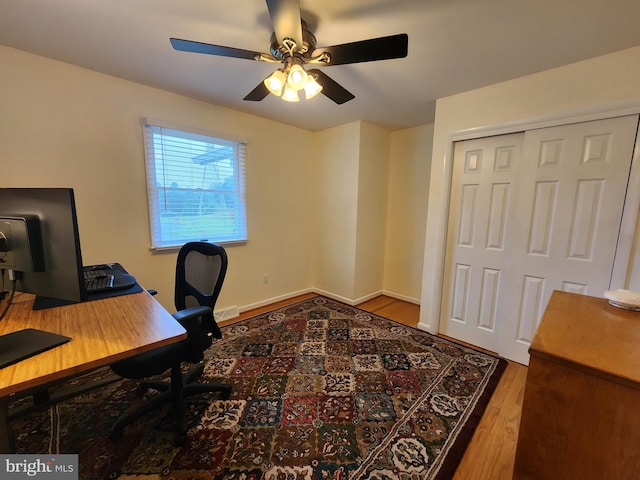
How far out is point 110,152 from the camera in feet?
7.20

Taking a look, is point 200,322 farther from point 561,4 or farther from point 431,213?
point 561,4

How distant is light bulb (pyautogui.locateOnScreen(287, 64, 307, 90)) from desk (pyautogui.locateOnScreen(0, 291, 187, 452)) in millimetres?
1361

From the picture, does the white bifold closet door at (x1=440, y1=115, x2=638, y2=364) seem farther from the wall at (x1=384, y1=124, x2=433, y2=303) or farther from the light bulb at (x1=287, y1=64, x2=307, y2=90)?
the light bulb at (x1=287, y1=64, x2=307, y2=90)

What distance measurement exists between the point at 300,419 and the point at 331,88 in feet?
7.11

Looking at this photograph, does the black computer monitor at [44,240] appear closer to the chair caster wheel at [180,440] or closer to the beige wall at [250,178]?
the chair caster wheel at [180,440]

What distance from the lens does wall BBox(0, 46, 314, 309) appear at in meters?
1.86

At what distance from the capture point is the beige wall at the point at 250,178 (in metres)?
1.92

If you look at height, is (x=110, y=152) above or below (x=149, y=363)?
above

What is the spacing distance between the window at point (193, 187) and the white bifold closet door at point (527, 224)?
2.35 metres

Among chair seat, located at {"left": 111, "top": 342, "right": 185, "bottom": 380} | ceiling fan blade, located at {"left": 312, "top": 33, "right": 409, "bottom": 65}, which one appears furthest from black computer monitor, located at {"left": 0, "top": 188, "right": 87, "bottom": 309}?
ceiling fan blade, located at {"left": 312, "top": 33, "right": 409, "bottom": 65}

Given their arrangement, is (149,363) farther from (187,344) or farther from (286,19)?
(286,19)

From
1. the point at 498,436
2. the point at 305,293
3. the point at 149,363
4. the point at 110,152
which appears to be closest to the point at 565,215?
the point at 498,436

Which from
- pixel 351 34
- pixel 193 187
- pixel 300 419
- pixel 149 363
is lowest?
pixel 300 419

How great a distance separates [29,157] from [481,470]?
137 inches
